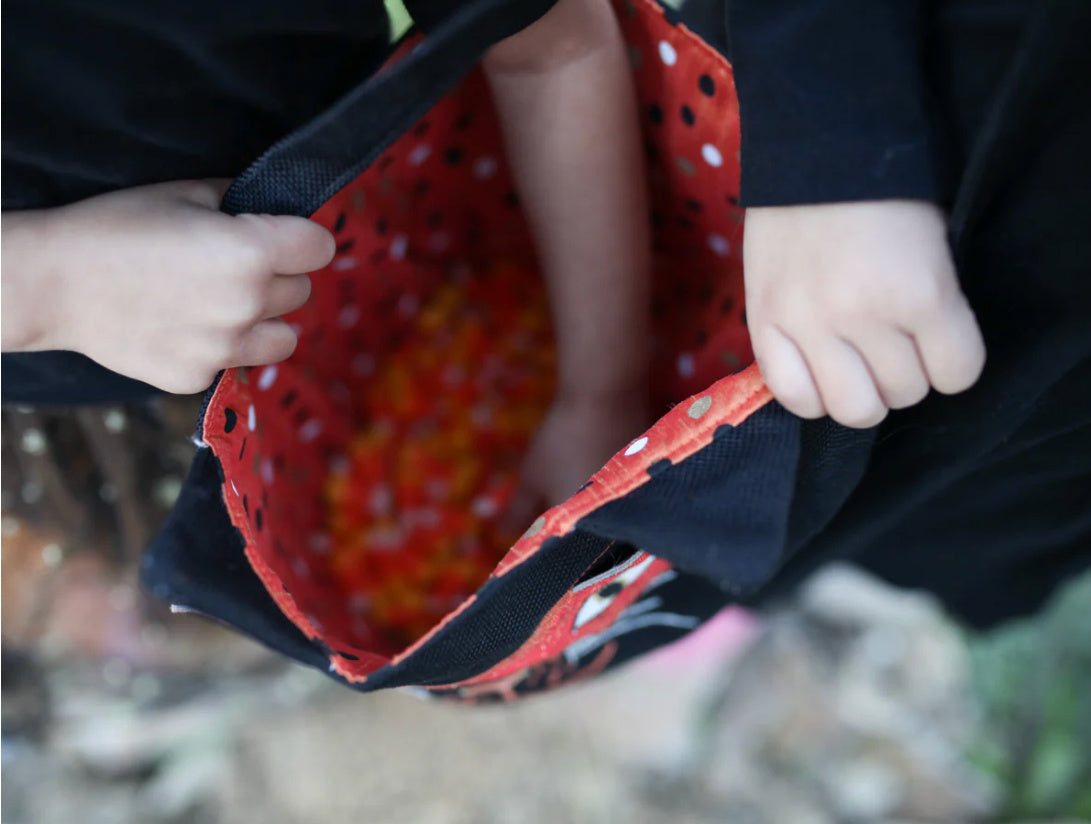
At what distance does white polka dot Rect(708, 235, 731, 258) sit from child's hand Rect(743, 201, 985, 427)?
0.18m

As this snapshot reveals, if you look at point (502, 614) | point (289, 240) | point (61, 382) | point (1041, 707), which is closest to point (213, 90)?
point (289, 240)

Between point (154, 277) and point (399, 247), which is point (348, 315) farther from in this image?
point (154, 277)

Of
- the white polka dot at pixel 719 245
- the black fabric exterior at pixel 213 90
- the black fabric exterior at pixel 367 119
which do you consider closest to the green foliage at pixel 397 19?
the black fabric exterior at pixel 213 90

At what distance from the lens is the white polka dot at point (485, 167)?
70 cm

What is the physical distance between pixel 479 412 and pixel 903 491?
411 millimetres

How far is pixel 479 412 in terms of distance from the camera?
2.71 ft

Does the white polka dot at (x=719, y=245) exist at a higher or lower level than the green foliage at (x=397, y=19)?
lower

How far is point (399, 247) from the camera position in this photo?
0.72 metres

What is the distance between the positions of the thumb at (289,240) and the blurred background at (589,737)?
1.92 ft

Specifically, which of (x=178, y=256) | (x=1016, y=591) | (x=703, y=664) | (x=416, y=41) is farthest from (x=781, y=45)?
(x=703, y=664)

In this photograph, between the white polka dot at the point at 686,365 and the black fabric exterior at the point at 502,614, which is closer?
the black fabric exterior at the point at 502,614

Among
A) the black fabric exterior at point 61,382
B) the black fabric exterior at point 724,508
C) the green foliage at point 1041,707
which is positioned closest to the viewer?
the black fabric exterior at point 724,508

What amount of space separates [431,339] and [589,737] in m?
0.54

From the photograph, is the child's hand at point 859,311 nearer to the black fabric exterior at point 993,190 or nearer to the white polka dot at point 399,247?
the black fabric exterior at point 993,190
